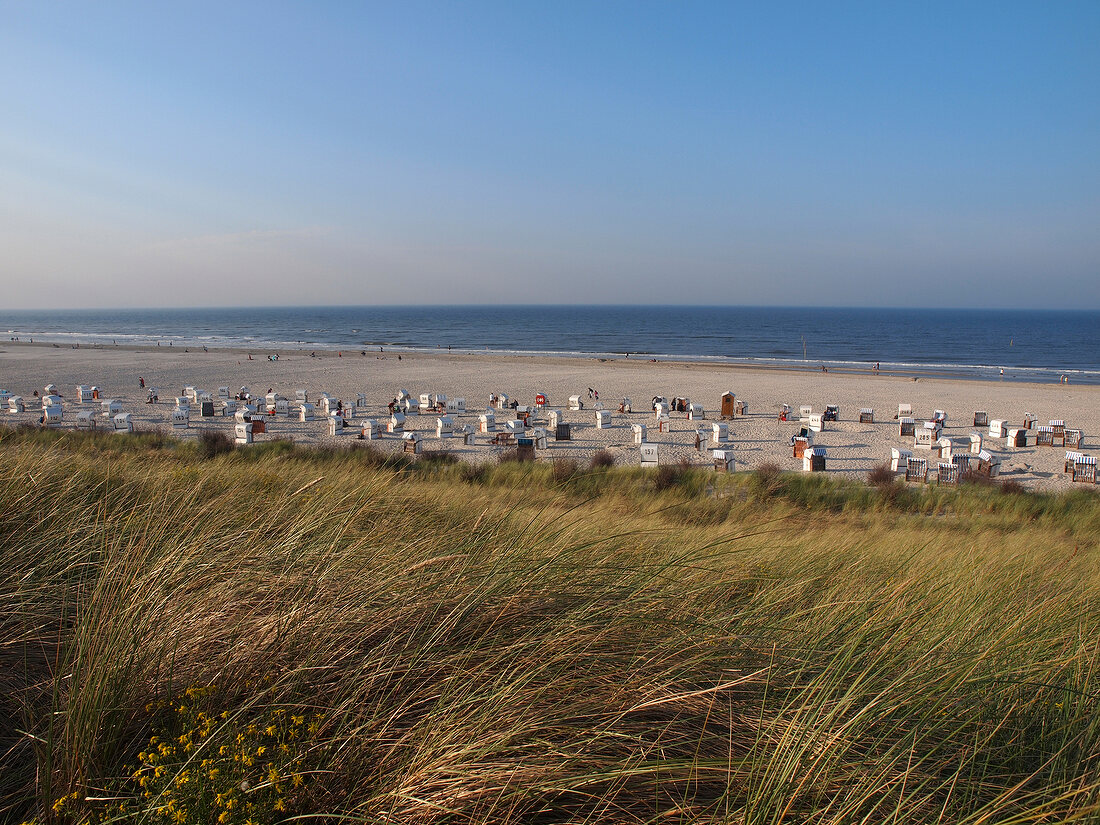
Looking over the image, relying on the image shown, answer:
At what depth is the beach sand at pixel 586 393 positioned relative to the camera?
16797 millimetres

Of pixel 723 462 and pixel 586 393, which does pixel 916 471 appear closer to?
pixel 723 462

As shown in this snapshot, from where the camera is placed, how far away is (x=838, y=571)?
10.3 feet

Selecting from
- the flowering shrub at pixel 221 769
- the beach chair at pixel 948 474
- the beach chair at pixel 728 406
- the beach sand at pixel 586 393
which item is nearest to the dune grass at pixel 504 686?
the flowering shrub at pixel 221 769

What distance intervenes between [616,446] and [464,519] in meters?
13.7

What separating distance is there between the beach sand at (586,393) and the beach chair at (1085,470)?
51 cm

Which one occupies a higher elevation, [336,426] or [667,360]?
[667,360]

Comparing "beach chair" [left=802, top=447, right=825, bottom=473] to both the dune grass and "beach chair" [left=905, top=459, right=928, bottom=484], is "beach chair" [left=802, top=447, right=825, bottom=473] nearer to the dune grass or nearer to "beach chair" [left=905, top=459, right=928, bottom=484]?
"beach chair" [left=905, top=459, right=928, bottom=484]

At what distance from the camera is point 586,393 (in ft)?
92.4

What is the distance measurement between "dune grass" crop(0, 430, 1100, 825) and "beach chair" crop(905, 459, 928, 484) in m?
11.8

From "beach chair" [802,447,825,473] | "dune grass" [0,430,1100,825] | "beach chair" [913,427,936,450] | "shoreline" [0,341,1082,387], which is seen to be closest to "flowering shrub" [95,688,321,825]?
"dune grass" [0,430,1100,825]

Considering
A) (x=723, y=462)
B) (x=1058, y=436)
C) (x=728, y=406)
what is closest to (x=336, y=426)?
(x=723, y=462)

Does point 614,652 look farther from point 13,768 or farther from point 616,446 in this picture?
point 616,446

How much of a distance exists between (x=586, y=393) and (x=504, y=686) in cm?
2673

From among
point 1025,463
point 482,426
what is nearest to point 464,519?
point 482,426
